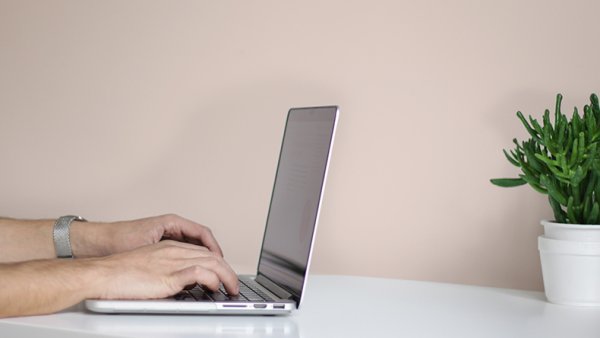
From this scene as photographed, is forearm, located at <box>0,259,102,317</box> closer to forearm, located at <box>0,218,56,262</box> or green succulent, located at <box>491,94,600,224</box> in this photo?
forearm, located at <box>0,218,56,262</box>

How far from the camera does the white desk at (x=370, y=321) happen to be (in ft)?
3.51

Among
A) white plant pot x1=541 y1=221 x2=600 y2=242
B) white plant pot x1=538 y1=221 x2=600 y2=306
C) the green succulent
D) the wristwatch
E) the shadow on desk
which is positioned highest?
the green succulent

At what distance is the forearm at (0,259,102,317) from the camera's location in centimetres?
112

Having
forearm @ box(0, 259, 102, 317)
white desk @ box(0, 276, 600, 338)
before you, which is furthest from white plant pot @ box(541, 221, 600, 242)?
forearm @ box(0, 259, 102, 317)

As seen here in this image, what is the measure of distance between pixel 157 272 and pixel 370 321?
29 cm

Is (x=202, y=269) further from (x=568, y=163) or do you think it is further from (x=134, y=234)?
(x=568, y=163)

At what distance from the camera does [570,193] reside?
1.33 m

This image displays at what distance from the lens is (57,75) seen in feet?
6.43

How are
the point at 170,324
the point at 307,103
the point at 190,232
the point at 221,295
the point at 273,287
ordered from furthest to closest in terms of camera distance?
the point at 307,103, the point at 190,232, the point at 273,287, the point at 221,295, the point at 170,324

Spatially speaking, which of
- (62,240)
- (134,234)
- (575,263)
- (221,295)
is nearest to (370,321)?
(221,295)

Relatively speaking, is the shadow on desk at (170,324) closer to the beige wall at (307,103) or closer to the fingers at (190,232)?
the fingers at (190,232)

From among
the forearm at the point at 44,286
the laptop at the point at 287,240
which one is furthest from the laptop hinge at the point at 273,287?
the forearm at the point at 44,286

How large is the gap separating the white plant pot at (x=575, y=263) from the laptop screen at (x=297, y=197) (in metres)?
0.36

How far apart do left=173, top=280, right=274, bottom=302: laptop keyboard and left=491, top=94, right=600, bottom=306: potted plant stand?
1.39 feet
